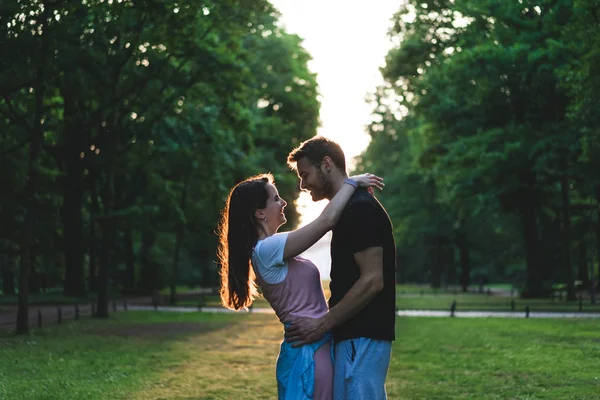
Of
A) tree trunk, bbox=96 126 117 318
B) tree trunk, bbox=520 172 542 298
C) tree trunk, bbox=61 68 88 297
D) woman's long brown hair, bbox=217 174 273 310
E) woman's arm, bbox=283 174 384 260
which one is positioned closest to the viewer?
woman's arm, bbox=283 174 384 260

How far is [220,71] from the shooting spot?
86.6 feet

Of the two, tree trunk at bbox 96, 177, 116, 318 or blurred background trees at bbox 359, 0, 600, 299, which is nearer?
blurred background trees at bbox 359, 0, 600, 299

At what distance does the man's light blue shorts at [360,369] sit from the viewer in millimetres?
4262

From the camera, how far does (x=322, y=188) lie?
454 cm

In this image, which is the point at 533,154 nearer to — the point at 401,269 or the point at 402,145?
the point at 402,145

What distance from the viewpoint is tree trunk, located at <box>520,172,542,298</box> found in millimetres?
37438

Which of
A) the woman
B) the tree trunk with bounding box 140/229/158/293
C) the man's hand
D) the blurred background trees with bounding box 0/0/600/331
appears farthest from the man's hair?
the tree trunk with bounding box 140/229/158/293

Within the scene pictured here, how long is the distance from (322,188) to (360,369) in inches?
38.0

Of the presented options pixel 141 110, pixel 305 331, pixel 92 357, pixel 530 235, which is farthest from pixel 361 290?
pixel 530 235

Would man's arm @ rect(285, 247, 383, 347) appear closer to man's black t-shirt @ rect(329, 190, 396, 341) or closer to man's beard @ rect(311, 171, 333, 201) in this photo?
man's black t-shirt @ rect(329, 190, 396, 341)

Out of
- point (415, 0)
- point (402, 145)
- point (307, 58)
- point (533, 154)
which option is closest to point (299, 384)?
point (533, 154)

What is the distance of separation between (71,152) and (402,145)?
3344cm

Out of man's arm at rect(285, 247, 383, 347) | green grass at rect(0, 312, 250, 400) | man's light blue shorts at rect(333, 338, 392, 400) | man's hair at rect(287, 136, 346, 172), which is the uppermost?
man's hair at rect(287, 136, 346, 172)

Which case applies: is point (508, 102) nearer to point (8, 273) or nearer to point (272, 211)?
point (8, 273)
